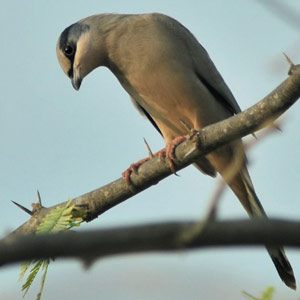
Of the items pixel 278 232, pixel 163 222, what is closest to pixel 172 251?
pixel 163 222

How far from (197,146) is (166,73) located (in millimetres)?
2423

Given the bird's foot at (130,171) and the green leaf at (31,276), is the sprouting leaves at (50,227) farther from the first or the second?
the bird's foot at (130,171)

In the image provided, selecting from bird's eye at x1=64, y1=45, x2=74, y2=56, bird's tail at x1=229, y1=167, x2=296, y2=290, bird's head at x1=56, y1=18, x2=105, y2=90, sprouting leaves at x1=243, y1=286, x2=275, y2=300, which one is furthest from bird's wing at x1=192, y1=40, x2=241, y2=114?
sprouting leaves at x1=243, y1=286, x2=275, y2=300

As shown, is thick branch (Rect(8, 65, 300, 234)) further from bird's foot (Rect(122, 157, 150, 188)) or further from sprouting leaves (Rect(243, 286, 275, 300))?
sprouting leaves (Rect(243, 286, 275, 300))

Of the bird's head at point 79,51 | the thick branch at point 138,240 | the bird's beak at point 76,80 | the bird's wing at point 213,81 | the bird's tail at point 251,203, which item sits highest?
the thick branch at point 138,240

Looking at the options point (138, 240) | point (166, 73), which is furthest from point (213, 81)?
point (138, 240)

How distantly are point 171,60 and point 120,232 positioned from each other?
19.6 feet

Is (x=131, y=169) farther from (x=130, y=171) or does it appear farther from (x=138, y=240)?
(x=138, y=240)

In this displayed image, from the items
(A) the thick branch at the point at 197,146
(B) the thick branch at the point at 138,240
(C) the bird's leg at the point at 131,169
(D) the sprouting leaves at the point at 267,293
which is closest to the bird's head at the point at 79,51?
(C) the bird's leg at the point at 131,169

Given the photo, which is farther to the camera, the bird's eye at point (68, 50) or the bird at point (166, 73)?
the bird's eye at point (68, 50)

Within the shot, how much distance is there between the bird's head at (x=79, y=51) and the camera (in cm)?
762

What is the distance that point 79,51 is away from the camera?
25.3 feet

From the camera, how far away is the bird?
282 inches

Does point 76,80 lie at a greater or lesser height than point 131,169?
greater
